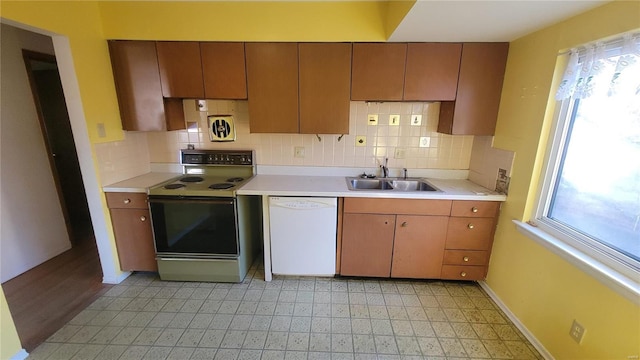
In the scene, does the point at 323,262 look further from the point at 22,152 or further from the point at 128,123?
the point at 22,152

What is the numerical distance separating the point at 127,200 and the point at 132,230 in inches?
10.7

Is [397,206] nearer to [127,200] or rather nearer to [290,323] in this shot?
[290,323]

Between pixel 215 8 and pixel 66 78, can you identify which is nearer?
pixel 66 78

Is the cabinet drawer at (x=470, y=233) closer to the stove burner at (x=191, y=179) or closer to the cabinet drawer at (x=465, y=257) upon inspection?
the cabinet drawer at (x=465, y=257)

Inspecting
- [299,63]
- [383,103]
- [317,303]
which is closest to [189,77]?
[299,63]

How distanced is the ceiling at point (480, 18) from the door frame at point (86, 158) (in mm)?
2305

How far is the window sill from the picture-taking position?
46.6 inches

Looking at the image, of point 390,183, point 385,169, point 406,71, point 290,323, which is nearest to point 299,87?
point 406,71

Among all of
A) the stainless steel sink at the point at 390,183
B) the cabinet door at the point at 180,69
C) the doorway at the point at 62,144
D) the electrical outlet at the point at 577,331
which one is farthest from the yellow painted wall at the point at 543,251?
the doorway at the point at 62,144

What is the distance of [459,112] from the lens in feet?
7.07

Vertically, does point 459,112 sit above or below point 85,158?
above

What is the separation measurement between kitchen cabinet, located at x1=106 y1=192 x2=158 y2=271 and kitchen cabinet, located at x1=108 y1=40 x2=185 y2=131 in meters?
0.61

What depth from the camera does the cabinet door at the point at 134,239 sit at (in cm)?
223

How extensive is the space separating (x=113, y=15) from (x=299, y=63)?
1.48 meters
